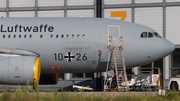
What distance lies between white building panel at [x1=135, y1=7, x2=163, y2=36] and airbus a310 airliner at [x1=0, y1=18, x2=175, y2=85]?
9288 millimetres

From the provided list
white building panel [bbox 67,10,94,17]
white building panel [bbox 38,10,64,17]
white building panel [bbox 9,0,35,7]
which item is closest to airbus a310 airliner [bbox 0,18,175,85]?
white building panel [bbox 67,10,94,17]

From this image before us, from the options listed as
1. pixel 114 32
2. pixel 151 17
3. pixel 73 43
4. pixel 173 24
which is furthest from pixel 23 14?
pixel 173 24

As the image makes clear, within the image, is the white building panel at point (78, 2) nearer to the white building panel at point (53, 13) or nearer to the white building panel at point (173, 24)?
the white building panel at point (53, 13)

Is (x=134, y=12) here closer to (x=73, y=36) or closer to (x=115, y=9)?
(x=115, y=9)

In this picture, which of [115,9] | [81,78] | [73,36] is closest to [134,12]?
[115,9]

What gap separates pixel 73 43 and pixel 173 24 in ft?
44.4

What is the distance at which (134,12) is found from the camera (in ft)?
83.3

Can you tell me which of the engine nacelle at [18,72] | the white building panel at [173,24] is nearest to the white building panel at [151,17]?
the white building panel at [173,24]

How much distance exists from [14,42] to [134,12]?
46.1ft

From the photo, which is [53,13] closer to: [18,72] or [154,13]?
[154,13]

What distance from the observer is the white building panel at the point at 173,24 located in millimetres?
24812

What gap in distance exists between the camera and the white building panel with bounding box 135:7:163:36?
25.1 metres

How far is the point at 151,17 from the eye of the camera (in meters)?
25.2

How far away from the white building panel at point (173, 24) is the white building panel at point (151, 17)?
2.26 feet
